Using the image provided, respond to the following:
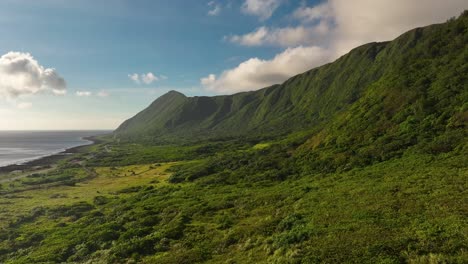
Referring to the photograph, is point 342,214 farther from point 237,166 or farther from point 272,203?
point 237,166

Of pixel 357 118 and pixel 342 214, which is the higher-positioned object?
pixel 357 118

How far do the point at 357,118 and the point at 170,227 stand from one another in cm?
4845

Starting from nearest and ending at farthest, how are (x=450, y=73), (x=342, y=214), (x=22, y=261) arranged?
(x=342, y=214) → (x=22, y=261) → (x=450, y=73)

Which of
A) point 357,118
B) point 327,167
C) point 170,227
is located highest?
point 357,118

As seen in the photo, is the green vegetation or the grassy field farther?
the green vegetation

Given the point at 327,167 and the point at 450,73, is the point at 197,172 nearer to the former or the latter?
the point at 327,167

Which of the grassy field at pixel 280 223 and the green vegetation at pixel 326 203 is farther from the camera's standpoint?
the green vegetation at pixel 326 203

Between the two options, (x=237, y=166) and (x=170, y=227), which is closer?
(x=170, y=227)

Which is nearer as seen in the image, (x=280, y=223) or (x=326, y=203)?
(x=280, y=223)

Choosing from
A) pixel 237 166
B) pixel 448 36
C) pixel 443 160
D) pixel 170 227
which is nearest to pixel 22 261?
pixel 170 227

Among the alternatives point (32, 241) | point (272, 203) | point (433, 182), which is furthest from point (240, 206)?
point (32, 241)

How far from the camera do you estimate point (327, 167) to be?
54125 millimetres

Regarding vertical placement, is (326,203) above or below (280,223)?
above

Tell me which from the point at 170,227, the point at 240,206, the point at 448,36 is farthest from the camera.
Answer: the point at 448,36
